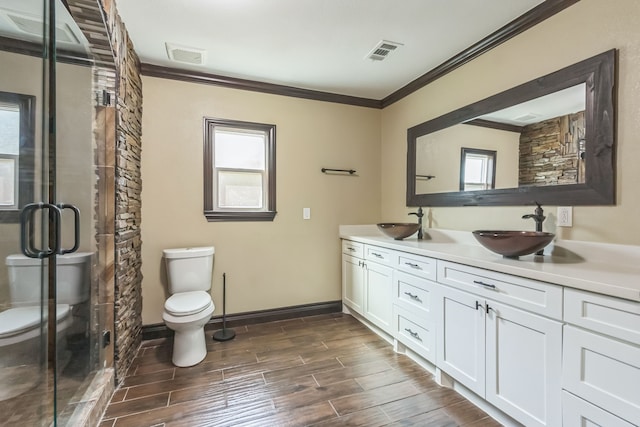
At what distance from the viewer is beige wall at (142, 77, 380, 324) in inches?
104

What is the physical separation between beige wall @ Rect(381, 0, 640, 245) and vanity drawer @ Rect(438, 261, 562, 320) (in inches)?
23.1

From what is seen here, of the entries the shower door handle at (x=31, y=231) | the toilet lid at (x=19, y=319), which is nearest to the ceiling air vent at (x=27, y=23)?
the shower door handle at (x=31, y=231)

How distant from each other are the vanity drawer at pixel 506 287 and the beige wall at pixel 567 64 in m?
0.59

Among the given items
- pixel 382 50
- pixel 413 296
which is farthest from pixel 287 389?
pixel 382 50

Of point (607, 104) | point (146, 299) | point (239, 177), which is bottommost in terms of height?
point (146, 299)

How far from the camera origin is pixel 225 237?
2.87 meters

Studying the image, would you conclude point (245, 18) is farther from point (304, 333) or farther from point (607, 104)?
point (304, 333)

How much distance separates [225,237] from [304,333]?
1.19m

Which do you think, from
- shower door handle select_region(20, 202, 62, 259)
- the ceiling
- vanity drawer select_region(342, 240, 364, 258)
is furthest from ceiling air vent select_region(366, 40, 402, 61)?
shower door handle select_region(20, 202, 62, 259)

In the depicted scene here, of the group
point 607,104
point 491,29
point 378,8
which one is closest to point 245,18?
point 378,8

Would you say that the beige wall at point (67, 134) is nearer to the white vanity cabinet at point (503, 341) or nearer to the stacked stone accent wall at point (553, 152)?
the white vanity cabinet at point (503, 341)

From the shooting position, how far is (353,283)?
10.0 feet

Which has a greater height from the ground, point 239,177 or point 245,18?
point 245,18

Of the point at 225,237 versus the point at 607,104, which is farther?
the point at 225,237
